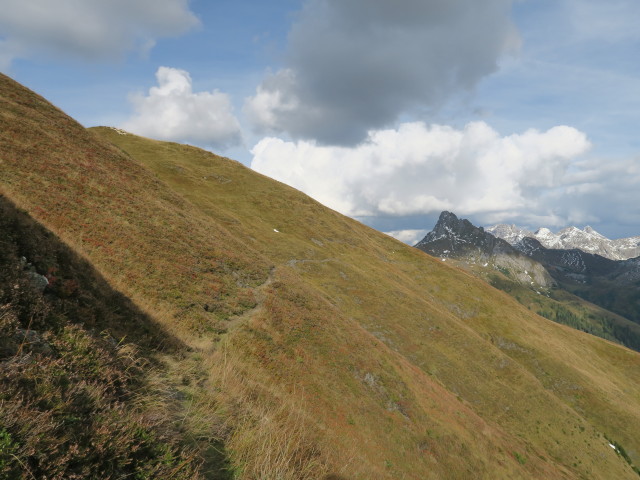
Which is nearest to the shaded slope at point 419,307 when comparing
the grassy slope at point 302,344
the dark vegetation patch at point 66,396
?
the grassy slope at point 302,344

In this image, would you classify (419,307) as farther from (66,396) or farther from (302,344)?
(66,396)

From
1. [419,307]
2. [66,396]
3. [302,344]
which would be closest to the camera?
[66,396]

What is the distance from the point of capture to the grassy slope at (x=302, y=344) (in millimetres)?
13859

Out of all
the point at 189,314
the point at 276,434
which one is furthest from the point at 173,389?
the point at 189,314

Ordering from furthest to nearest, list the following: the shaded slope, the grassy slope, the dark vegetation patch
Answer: the shaded slope < the grassy slope < the dark vegetation patch

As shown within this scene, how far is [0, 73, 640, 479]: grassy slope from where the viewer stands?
45.5 ft

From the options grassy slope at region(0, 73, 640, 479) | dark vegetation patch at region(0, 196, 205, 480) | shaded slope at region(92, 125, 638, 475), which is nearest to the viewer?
dark vegetation patch at region(0, 196, 205, 480)

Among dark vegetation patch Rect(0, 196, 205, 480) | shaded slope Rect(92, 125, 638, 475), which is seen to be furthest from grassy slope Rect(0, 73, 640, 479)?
dark vegetation patch Rect(0, 196, 205, 480)

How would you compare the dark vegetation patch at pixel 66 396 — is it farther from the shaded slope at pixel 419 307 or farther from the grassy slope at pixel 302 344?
the shaded slope at pixel 419 307

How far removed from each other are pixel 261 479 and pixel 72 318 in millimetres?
7464

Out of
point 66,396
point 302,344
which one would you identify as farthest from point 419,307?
point 66,396

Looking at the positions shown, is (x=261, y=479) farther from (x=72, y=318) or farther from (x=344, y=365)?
(x=344, y=365)

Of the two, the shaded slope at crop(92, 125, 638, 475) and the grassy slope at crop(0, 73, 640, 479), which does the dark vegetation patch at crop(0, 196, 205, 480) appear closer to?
the grassy slope at crop(0, 73, 640, 479)

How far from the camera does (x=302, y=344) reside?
1219 inches
